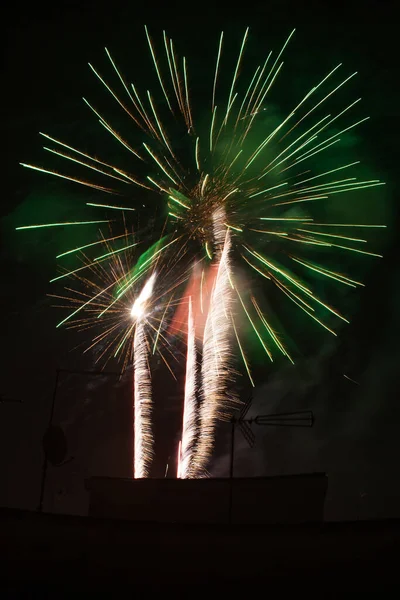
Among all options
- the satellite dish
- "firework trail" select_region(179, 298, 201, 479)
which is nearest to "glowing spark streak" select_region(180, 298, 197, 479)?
"firework trail" select_region(179, 298, 201, 479)

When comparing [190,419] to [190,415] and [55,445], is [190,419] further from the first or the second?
[55,445]

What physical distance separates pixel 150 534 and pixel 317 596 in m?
2.64

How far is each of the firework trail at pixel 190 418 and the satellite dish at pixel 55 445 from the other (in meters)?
6.10

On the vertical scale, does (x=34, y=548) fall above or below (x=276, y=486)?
below

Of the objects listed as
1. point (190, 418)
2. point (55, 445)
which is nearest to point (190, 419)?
point (190, 418)

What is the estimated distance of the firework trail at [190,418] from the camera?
70.9 feet

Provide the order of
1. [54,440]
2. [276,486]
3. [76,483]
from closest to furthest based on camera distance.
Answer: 1. [54,440]
2. [276,486]
3. [76,483]

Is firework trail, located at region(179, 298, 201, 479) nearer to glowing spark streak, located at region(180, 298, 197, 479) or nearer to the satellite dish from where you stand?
glowing spark streak, located at region(180, 298, 197, 479)

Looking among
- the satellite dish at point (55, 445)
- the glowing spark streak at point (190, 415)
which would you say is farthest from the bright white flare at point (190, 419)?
the satellite dish at point (55, 445)

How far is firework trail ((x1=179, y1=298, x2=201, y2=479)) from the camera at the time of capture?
21.6m

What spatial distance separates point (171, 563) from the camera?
30.6ft

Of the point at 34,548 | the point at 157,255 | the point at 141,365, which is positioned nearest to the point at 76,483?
the point at 141,365

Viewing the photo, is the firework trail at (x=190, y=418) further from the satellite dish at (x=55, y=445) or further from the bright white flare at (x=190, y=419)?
the satellite dish at (x=55, y=445)

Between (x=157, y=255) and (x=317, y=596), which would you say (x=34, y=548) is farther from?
(x=157, y=255)
